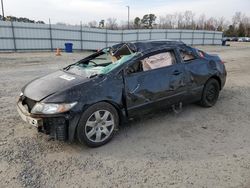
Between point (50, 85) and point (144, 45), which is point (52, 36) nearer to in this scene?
point (144, 45)

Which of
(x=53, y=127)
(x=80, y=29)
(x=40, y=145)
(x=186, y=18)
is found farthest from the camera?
(x=186, y=18)

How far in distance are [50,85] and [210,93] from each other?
3.37m

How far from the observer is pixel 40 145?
128 inches

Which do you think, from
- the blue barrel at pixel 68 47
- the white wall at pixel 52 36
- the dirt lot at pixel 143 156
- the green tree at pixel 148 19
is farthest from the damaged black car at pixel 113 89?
the green tree at pixel 148 19

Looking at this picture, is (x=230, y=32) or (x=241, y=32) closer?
(x=241, y=32)

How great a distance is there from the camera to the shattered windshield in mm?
3559

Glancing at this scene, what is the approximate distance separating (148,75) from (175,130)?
3.56ft

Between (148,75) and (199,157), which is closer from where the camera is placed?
(199,157)

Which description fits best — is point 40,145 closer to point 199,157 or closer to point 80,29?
point 199,157

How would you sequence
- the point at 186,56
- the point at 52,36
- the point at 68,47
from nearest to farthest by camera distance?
the point at 186,56
the point at 68,47
the point at 52,36

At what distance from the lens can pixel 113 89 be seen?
328 cm

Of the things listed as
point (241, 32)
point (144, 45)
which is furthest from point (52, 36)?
point (241, 32)

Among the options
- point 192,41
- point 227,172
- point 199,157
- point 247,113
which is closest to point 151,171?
point 199,157

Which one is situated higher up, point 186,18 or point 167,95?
point 186,18
